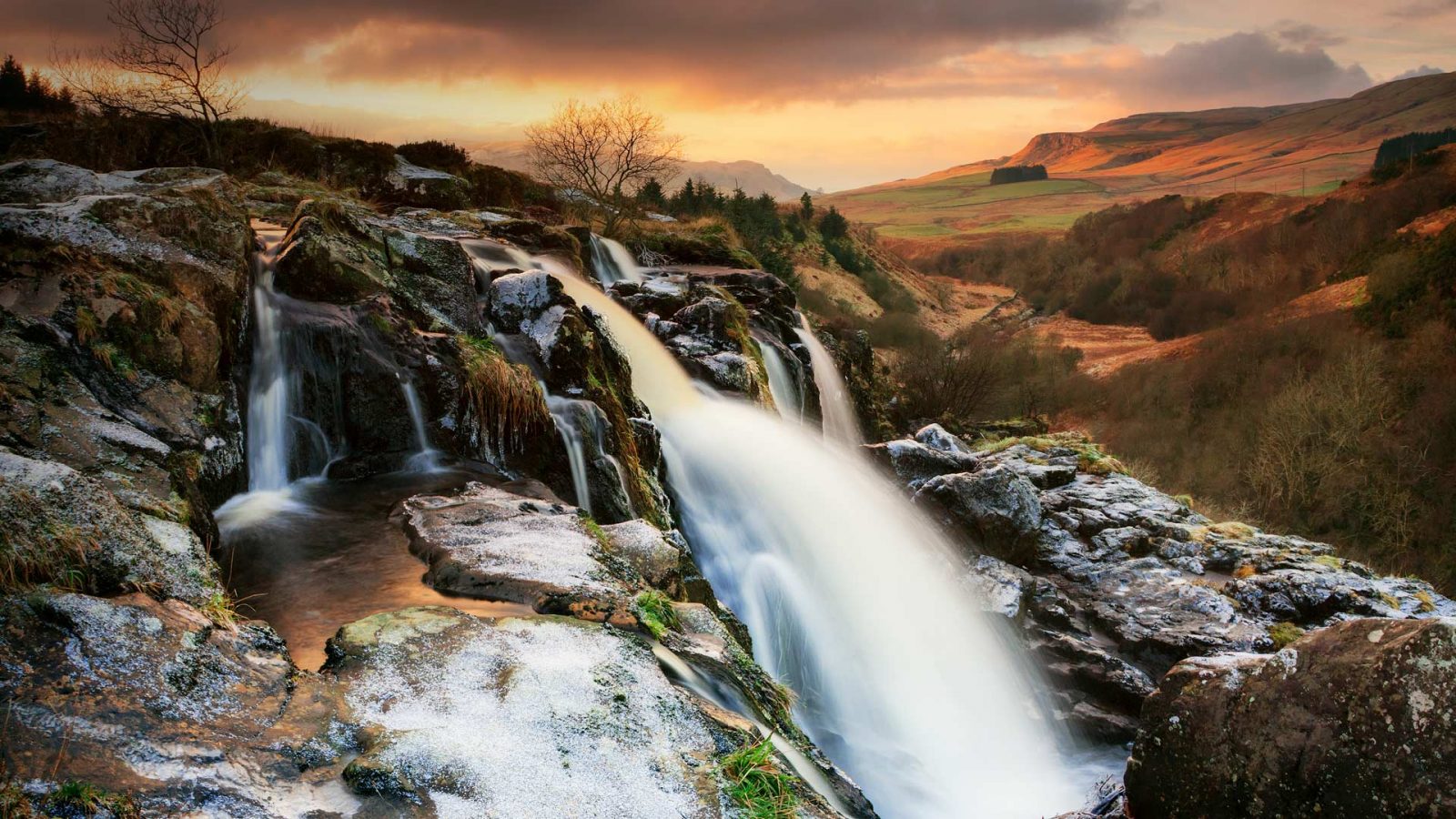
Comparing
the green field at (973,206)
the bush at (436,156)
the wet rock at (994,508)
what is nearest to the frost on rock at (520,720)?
the wet rock at (994,508)

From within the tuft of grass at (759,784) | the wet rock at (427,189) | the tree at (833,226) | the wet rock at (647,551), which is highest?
the tree at (833,226)

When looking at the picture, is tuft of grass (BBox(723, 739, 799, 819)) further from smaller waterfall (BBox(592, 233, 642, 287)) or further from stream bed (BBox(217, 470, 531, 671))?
smaller waterfall (BBox(592, 233, 642, 287))

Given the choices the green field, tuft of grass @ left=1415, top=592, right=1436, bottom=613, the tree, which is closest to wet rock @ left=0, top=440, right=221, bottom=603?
tuft of grass @ left=1415, top=592, right=1436, bottom=613

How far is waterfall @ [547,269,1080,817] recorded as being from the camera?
29.1ft

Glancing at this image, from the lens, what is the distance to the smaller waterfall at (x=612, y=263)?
1825 centimetres

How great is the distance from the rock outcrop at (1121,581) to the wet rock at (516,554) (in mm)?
7733

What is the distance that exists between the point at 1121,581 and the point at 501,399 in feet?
32.0

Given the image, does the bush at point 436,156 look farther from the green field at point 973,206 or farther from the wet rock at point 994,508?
the green field at point 973,206

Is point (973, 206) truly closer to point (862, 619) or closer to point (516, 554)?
point (862, 619)

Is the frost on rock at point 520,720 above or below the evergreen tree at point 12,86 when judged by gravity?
below

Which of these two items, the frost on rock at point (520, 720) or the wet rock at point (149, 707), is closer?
the wet rock at point (149, 707)

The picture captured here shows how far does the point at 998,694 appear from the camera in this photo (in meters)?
10.5

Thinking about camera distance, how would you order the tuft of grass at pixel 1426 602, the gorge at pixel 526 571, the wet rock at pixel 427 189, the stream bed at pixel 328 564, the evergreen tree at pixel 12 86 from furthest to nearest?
1. the wet rock at pixel 427 189
2. the evergreen tree at pixel 12 86
3. the tuft of grass at pixel 1426 602
4. the stream bed at pixel 328 564
5. the gorge at pixel 526 571

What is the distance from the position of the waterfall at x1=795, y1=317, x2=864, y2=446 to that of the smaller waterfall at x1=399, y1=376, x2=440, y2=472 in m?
12.0
